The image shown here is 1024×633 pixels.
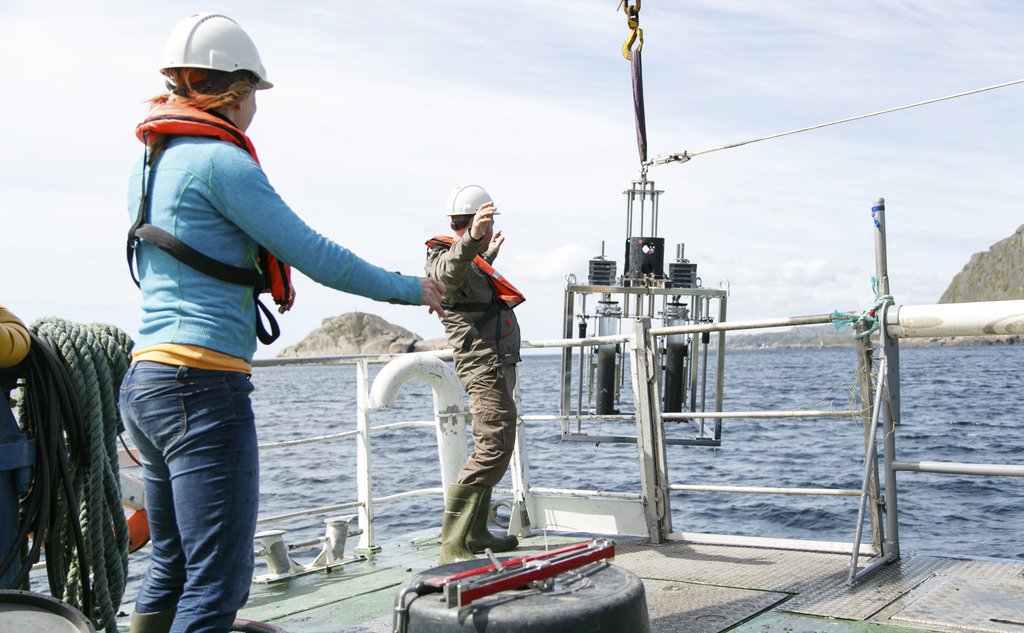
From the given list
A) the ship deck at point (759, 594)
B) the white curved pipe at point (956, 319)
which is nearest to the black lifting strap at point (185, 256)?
the ship deck at point (759, 594)

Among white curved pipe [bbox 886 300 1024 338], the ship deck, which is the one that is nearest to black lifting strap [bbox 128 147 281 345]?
the ship deck

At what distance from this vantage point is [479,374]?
5.09 m

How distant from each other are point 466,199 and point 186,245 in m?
2.69

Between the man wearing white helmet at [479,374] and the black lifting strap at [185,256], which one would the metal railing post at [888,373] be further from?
the black lifting strap at [185,256]

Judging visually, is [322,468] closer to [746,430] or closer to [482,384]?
[746,430]

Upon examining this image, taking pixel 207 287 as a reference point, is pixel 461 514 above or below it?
below

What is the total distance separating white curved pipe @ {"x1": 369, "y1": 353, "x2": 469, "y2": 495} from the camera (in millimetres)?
5590

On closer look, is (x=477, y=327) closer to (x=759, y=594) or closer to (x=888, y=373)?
(x=759, y=594)

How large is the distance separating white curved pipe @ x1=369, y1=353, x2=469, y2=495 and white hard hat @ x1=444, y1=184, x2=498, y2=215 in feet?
3.18

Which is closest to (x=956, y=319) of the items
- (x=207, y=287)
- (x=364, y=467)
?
(x=207, y=287)

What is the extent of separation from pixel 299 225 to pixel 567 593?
1.18 metres

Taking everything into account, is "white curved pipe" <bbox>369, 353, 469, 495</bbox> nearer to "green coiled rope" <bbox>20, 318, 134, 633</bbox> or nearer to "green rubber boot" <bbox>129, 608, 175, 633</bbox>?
"green coiled rope" <bbox>20, 318, 134, 633</bbox>

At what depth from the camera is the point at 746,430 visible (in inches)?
1000

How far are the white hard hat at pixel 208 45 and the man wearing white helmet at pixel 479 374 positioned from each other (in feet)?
7.91
